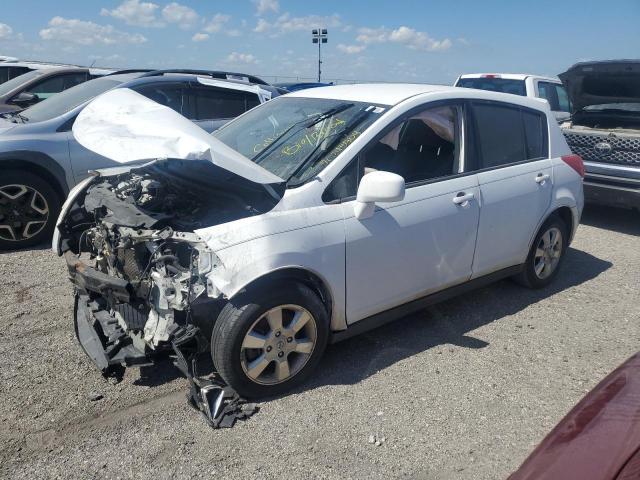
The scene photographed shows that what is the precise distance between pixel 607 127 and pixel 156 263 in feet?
23.6

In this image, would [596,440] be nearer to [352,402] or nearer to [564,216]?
[352,402]

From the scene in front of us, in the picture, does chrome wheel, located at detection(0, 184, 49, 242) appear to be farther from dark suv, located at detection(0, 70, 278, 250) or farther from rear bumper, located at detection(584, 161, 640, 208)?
rear bumper, located at detection(584, 161, 640, 208)

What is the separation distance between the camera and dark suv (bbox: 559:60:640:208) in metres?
6.73

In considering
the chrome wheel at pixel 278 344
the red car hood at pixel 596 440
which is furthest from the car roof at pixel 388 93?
the red car hood at pixel 596 440

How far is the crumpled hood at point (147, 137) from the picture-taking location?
2828mm

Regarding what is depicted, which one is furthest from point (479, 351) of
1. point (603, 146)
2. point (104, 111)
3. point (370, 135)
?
point (603, 146)

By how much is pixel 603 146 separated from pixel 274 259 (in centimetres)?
603

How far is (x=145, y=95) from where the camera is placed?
639 cm

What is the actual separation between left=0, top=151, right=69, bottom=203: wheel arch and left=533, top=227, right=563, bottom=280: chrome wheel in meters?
4.89

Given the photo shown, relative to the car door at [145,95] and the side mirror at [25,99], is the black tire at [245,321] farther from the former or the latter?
the side mirror at [25,99]

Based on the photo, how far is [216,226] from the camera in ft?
9.52

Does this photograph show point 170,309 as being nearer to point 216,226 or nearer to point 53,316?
point 216,226

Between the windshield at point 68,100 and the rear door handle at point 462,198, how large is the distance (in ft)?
15.3

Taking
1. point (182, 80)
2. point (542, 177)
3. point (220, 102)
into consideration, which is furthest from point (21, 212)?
point (542, 177)
